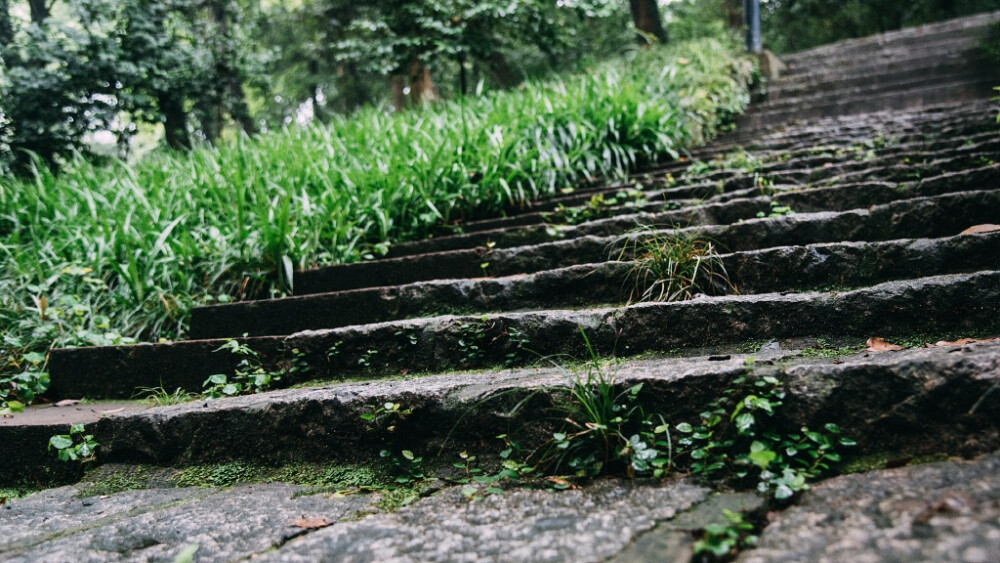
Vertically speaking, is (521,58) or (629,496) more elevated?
(521,58)

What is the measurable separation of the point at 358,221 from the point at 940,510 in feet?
9.65

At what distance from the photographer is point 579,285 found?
2.35m

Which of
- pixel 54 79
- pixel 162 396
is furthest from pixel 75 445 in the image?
pixel 54 79

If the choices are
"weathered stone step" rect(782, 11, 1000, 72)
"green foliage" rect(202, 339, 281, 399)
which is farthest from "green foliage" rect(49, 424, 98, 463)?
"weathered stone step" rect(782, 11, 1000, 72)

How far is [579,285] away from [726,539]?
4.66 feet

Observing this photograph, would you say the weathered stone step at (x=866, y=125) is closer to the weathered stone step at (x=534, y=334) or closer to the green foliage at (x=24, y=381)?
the weathered stone step at (x=534, y=334)

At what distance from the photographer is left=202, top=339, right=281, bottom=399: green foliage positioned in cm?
218

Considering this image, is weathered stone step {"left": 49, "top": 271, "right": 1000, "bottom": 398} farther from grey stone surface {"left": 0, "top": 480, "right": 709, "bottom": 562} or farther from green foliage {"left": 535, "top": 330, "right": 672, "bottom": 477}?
grey stone surface {"left": 0, "top": 480, "right": 709, "bottom": 562}

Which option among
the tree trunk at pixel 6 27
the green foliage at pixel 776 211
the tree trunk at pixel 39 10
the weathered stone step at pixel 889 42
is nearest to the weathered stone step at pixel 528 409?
the green foliage at pixel 776 211

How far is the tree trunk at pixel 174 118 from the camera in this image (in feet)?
22.9

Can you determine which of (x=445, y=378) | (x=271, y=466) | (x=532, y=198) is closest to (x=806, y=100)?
(x=532, y=198)

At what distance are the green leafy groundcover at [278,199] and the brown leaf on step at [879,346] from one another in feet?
7.68

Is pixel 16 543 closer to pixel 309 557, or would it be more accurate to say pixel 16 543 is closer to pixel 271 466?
pixel 271 466

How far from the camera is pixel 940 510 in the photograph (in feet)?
3.10
